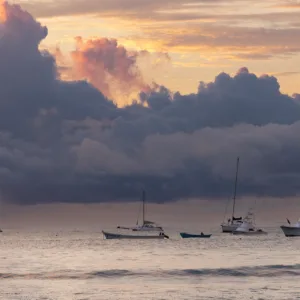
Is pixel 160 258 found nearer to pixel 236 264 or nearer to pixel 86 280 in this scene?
pixel 236 264

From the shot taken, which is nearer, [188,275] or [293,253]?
[188,275]

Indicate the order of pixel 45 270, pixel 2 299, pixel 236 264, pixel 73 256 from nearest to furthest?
1. pixel 2 299
2. pixel 45 270
3. pixel 236 264
4. pixel 73 256

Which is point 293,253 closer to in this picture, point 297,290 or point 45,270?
point 45,270

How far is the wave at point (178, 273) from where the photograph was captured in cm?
12812

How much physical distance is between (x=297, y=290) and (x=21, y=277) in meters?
43.6

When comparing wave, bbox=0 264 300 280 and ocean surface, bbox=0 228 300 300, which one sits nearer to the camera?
ocean surface, bbox=0 228 300 300

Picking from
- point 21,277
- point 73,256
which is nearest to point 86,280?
point 21,277

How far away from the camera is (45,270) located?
142 m

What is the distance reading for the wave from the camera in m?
128

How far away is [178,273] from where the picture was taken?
134 metres

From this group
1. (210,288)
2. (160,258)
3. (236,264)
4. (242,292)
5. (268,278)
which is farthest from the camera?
(160,258)

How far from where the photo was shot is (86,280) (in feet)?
402

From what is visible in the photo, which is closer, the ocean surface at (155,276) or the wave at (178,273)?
the ocean surface at (155,276)

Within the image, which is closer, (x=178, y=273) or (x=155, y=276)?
(x=155, y=276)
